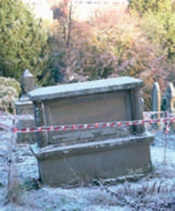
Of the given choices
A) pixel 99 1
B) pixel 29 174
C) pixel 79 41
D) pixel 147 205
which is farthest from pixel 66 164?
pixel 99 1

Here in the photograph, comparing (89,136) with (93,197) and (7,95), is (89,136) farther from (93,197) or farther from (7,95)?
(7,95)

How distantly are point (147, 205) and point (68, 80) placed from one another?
1311 centimetres

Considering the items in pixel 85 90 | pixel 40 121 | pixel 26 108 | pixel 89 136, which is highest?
pixel 85 90

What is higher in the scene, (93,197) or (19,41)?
(19,41)

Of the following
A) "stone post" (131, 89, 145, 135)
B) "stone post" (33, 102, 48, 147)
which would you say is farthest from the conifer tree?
"stone post" (131, 89, 145, 135)

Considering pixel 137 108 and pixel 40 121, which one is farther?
pixel 137 108

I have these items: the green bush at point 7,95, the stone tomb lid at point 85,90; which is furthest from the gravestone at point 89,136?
the green bush at point 7,95

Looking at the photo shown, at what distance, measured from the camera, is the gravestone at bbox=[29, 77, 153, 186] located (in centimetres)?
510

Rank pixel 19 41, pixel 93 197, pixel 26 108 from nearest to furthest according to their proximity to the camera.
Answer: pixel 93 197
pixel 26 108
pixel 19 41

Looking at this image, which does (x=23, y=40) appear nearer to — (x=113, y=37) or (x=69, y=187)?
(x=113, y=37)

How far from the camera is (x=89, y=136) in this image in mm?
5266

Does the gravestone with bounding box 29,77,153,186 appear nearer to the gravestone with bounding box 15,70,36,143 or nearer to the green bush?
the gravestone with bounding box 15,70,36,143

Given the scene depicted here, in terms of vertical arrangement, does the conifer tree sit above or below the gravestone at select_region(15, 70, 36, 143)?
above

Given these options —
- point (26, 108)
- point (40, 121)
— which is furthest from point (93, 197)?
point (26, 108)
